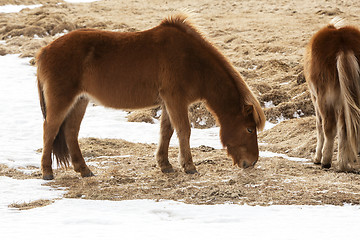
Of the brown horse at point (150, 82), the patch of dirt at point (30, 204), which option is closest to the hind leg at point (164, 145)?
the brown horse at point (150, 82)

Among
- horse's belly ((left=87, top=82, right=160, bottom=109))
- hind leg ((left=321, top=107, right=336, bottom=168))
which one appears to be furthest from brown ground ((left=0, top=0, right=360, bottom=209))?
horse's belly ((left=87, top=82, right=160, bottom=109))

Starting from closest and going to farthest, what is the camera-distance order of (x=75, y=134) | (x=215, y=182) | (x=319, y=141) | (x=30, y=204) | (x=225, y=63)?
1. (x=30, y=204)
2. (x=215, y=182)
3. (x=225, y=63)
4. (x=75, y=134)
5. (x=319, y=141)

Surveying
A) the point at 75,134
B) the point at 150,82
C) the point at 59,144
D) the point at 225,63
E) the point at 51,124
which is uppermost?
the point at 225,63

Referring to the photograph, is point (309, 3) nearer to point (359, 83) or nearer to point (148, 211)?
point (359, 83)

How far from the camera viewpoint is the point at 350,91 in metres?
6.11

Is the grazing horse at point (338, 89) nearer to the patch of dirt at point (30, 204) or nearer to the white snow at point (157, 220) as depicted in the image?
the white snow at point (157, 220)

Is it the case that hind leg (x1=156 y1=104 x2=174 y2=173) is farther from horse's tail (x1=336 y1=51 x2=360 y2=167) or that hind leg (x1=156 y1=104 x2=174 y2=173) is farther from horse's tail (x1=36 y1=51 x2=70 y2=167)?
horse's tail (x1=336 y1=51 x2=360 y2=167)

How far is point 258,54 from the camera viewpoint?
17.8m

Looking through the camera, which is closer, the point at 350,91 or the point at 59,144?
the point at 350,91

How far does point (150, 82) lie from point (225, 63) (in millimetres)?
1075

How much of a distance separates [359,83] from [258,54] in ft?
38.6

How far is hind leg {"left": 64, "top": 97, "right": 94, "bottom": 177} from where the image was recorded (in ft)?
20.8

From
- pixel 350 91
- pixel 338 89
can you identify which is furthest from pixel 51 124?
pixel 350 91

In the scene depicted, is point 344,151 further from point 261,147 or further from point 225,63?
point 261,147
